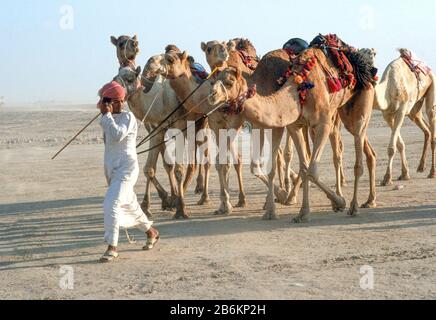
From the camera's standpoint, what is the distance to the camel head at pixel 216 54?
10.6 m

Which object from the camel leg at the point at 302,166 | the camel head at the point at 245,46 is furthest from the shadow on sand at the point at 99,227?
the camel head at the point at 245,46

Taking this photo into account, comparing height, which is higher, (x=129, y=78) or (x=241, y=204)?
(x=129, y=78)

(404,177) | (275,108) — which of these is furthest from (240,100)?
(404,177)

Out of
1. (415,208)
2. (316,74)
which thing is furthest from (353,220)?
(316,74)

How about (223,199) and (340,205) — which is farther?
(223,199)

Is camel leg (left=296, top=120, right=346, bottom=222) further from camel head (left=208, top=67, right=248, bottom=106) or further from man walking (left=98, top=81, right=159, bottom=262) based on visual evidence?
man walking (left=98, top=81, right=159, bottom=262)

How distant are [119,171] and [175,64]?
267 centimetres

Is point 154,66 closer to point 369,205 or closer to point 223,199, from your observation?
Answer: point 223,199

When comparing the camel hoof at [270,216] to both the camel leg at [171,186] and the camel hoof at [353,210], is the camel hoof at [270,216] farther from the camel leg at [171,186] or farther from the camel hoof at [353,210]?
the camel leg at [171,186]

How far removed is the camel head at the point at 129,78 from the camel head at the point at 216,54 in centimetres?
112
